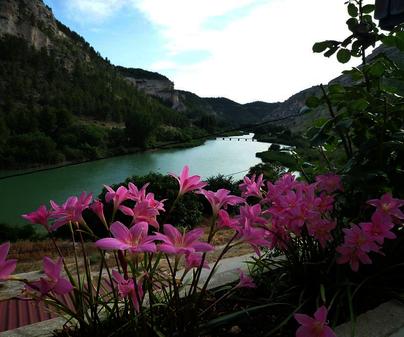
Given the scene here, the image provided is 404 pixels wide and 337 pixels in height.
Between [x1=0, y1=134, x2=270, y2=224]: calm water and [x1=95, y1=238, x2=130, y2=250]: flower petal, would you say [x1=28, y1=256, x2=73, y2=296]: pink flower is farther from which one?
[x1=0, y1=134, x2=270, y2=224]: calm water

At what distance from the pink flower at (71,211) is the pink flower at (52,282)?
168mm

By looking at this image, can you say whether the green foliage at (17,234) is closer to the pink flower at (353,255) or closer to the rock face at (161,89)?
the pink flower at (353,255)

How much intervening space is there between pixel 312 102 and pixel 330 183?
32 centimetres

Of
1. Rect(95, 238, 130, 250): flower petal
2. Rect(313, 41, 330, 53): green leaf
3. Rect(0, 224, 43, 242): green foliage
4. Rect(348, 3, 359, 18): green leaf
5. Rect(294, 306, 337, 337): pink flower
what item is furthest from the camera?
Rect(0, 224, 43, 242): green foliage

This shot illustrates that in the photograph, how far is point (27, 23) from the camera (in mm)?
85500

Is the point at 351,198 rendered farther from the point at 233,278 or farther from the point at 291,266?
the point at 233,278

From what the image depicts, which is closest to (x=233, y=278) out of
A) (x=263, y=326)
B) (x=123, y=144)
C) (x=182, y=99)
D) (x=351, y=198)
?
(x=263, y=326)

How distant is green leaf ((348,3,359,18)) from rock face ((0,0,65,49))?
8938cm

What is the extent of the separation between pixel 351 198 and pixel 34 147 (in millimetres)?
48701

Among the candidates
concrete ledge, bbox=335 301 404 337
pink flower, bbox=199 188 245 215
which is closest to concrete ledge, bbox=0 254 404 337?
concrete ledge, bbox=335 301 404 337

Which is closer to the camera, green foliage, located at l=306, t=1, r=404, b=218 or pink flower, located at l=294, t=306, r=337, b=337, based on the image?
pink flower, located at l=294, t=306, r=337, b=337

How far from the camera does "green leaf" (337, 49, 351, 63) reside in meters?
1.64

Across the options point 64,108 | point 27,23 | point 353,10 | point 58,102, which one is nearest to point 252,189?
point 353,10

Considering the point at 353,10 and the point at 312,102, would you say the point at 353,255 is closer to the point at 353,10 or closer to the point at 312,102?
the point at 312,102
